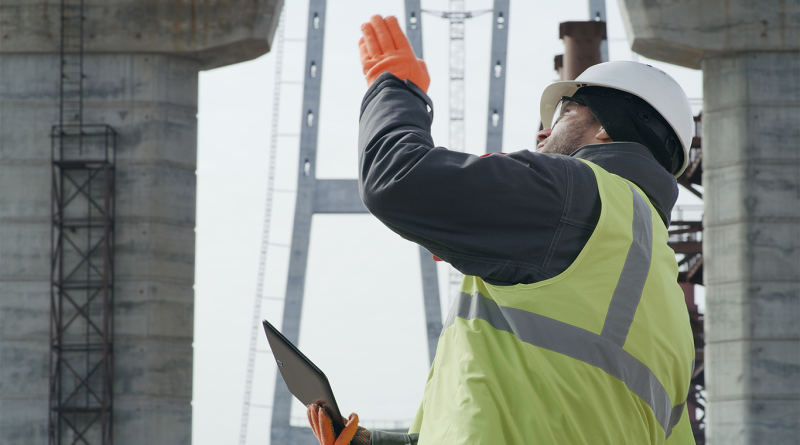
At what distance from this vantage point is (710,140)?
41.1 feet

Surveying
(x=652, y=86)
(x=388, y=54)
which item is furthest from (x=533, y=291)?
(x=652, y=86)

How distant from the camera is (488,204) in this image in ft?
5.04

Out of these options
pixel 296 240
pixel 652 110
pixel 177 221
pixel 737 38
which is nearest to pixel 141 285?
pixel 177 221

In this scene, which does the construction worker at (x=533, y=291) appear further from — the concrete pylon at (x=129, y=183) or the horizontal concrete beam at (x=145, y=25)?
the horizontal concrete beam at (x=145, y=25)

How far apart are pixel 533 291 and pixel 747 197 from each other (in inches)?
453

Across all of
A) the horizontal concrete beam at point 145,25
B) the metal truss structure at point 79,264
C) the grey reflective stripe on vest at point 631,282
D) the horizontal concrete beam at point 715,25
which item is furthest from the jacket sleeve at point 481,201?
the horizontal concrete beam at point 145,25

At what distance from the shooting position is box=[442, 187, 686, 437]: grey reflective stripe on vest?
154 cm

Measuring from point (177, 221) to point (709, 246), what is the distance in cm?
824

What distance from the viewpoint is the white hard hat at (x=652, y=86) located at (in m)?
2.07

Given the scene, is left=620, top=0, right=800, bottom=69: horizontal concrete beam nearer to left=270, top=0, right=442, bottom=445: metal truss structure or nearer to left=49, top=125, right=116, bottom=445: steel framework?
left=49, top=125, right=116, bottom=445: steel framework

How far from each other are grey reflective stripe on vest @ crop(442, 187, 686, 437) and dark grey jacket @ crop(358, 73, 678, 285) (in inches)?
3.0

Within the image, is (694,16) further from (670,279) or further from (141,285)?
(670,279)

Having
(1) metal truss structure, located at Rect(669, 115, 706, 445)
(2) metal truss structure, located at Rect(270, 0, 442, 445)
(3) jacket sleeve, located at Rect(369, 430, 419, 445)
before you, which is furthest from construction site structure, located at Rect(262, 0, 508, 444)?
Result: (3) jacket sleeve, located at Rect(369, 430, 419, 445)

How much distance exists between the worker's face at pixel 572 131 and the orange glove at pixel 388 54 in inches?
14.3
